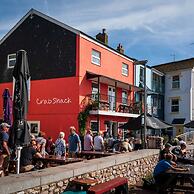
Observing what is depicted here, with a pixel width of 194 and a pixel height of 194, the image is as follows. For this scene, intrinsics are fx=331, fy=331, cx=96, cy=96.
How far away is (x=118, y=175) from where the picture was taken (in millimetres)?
8922

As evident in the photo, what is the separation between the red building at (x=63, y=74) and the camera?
21828mm

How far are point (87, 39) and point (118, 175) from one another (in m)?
14.9

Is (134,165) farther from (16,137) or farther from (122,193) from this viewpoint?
(16,137)

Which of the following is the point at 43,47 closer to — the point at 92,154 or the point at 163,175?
the point at 92,154

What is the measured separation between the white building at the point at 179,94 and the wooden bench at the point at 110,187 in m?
27.9

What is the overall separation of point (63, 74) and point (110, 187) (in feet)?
52.0

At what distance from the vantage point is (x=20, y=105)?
8008 mm

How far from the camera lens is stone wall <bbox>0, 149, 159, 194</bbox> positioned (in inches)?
211

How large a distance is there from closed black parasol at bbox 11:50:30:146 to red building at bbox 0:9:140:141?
42.2 feet

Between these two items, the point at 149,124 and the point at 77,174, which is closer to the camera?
the point at 77,174

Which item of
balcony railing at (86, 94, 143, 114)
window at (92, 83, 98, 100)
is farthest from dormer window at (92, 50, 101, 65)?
balcony railing at (86, 94, 143, 114)

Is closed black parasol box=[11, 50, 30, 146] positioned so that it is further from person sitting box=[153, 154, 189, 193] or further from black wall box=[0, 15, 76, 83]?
black wall box=[0, 15, 76, 83]

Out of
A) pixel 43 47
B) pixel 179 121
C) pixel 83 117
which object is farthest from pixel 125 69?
pixel 179 121

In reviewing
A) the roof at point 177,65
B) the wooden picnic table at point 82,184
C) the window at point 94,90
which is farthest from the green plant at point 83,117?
the roof at point 177,65
